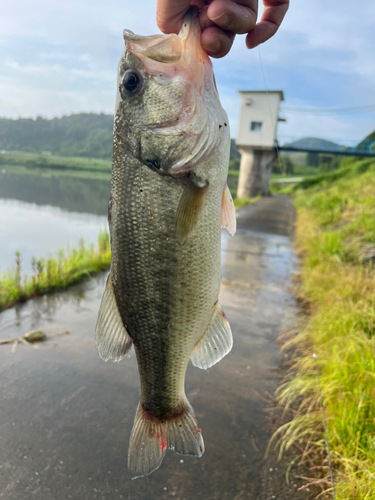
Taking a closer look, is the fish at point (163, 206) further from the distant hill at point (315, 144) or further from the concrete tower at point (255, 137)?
the distant hill at point (315, 144)

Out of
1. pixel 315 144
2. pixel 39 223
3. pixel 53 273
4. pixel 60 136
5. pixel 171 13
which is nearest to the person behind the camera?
pixel 171 13

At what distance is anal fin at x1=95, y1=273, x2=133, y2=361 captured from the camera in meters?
1.65

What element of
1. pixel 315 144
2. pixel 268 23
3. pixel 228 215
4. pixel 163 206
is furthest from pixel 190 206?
pixel 315 144

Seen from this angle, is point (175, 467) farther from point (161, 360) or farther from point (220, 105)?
point (220, 105)

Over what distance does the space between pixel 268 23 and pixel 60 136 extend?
85.1 feet

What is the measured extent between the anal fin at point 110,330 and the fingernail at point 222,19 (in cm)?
116

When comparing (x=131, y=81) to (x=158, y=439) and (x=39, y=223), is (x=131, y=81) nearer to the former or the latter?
(x=158, y=439)

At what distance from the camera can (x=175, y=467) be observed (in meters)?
2.98

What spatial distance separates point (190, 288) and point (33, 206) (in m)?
20.6

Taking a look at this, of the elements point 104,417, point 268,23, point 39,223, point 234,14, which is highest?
point 268,23

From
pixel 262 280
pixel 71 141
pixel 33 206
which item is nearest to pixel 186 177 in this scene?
pixel 262 280

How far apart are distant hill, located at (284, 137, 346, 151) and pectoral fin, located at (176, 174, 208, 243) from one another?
34517mm

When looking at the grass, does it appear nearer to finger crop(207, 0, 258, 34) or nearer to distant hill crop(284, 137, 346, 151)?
finger crop(207, 0, 258, 34)

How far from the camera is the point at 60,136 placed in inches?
989
